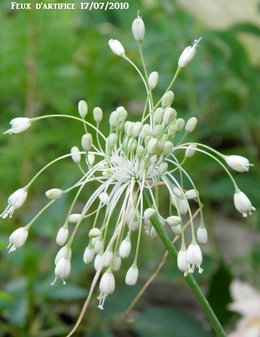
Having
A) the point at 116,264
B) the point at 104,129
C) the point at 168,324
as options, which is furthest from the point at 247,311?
the point at 116,264

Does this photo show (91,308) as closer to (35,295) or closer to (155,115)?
(35,295)

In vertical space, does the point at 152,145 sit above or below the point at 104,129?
above

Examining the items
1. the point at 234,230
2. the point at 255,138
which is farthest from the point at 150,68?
the point at 255,138

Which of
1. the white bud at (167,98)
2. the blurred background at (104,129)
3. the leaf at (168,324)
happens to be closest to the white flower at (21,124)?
the white bud at (167,98)

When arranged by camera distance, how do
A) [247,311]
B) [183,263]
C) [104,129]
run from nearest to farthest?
[183,263] → [247,311] → [104,129]

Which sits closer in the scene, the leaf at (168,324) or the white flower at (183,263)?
the white flower at (183,263)

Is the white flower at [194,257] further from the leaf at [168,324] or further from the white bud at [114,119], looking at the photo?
the leaf at [168,324]

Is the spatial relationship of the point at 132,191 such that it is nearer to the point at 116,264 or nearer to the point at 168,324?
the point at 116,264
